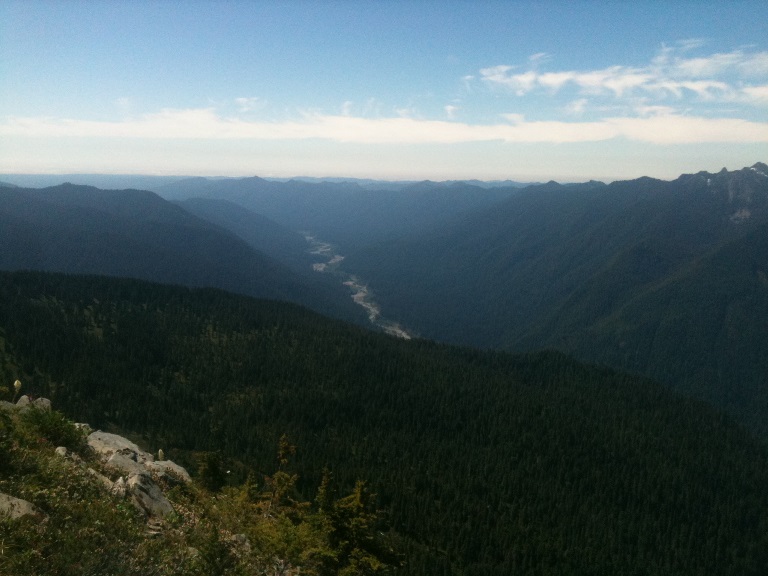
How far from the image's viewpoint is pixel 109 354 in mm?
128125

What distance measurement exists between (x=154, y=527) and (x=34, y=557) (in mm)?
7328

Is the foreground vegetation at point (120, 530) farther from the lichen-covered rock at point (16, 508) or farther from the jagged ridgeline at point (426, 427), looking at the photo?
the jagged ridgeline at point (426, 427)

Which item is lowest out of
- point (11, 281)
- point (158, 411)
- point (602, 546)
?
point (602, 546)

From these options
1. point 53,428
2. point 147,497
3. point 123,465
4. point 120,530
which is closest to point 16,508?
point 120,530

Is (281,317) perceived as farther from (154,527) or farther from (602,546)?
(154,527)

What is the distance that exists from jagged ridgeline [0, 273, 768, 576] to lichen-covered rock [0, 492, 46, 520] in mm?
50352

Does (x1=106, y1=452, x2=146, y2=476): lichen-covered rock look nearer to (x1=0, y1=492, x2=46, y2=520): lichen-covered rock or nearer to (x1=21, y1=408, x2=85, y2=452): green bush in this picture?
(x1=21, y1=408, x2=85, y2=452): green bush

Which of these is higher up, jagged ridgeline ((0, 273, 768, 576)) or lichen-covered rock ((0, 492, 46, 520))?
lichen-covered rock ((0, 492, 46, 520))

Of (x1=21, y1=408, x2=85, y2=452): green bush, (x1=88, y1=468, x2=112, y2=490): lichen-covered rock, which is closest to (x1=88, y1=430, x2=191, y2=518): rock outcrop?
(x1=88, y1=468, x2=112, y2=490): lichen-covered rock

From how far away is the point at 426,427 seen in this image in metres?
125

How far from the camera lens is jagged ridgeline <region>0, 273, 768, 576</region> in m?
87.4

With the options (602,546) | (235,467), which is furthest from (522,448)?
(235,467)

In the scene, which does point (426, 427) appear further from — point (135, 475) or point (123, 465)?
point (135, 475)

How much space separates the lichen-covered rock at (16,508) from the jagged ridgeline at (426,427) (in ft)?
165
